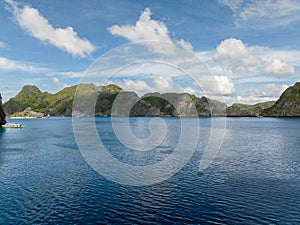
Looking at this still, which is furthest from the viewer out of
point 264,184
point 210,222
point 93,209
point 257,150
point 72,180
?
point 257,150

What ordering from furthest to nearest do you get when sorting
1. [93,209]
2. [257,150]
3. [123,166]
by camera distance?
[257,150], [123,166], [93,209]

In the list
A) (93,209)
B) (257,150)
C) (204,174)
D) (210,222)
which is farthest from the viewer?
(257,150)

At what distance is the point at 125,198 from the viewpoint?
51.7 meters

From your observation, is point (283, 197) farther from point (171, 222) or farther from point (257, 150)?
point (257, 150)

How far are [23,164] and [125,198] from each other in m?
49.8

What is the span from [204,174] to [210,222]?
101 feet

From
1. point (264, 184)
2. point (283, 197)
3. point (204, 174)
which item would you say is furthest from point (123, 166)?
point (283, 197)

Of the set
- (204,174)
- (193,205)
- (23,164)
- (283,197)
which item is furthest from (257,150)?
(23,164)

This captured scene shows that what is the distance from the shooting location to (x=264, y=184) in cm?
5984

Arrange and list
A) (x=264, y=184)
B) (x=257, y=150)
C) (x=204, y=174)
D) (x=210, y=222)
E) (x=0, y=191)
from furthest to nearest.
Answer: (x=257, y=150), (x=204, y=174), (x=264, y=184), (x=0, y=191), (x=210, y=222)

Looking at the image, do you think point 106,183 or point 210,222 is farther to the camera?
point 106,183

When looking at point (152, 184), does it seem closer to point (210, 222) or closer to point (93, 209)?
point (93, 209)

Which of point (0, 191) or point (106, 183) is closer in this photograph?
point (0, 191)

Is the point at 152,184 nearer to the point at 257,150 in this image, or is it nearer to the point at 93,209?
the point at 93,209
